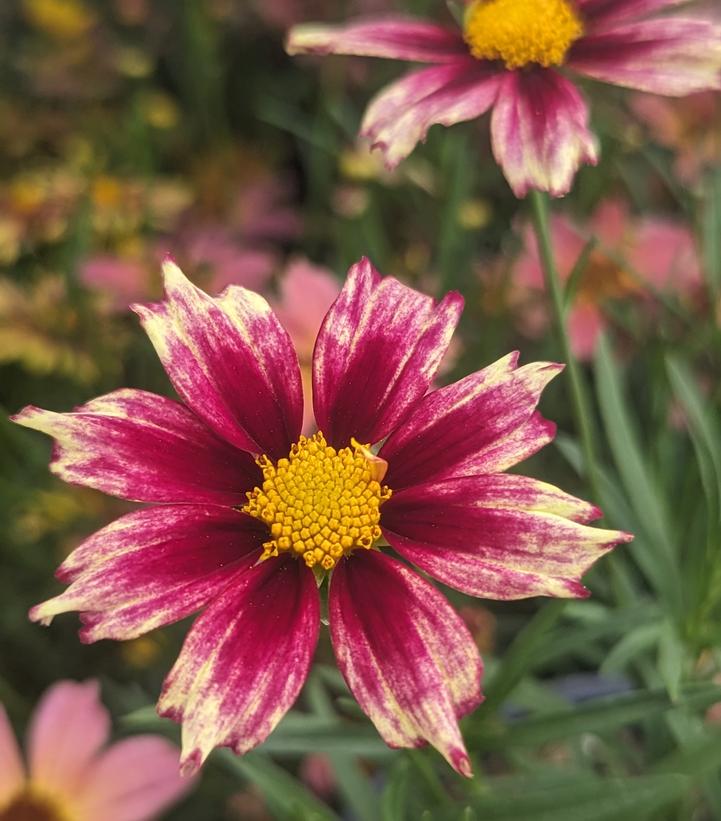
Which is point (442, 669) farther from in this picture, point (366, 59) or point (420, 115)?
point (366, 59)

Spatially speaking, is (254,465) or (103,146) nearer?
(254,465)

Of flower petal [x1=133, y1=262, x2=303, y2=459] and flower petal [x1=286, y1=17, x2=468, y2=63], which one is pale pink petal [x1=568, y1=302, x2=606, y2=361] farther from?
flower petal [x1=133, y1=262, x2=303, y2=459]

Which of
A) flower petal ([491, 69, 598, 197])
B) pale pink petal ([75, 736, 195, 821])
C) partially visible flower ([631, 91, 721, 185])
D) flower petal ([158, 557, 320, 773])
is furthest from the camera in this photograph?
partially visible flower ([631, 91, 721, 185])

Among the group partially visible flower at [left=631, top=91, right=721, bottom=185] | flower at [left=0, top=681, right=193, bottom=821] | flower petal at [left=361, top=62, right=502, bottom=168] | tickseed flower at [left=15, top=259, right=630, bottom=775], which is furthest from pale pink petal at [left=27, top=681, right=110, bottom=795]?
partially visible flower at [left=631, top=91, right=721, bottom=185]

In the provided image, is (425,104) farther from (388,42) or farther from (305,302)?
(305,302)

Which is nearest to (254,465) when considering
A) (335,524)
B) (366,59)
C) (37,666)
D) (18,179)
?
(335,524)

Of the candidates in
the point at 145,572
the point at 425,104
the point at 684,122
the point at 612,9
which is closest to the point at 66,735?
the point at 145,572
